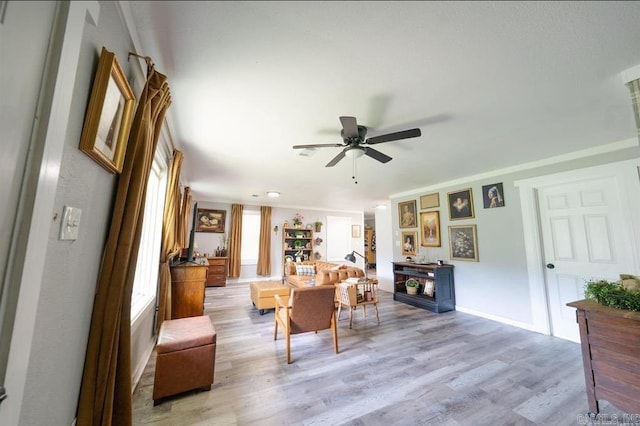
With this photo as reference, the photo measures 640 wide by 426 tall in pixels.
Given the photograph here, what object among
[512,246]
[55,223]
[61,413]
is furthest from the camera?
[512,246]

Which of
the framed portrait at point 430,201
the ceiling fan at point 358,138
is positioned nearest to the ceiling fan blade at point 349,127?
the ceiling fan at point 358,138

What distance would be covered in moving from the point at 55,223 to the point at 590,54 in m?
2.91

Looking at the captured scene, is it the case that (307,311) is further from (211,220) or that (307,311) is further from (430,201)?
(211,220)

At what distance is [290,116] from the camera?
84.2 inches

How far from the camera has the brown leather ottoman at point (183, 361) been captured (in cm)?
177

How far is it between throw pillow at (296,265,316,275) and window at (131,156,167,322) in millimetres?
2631

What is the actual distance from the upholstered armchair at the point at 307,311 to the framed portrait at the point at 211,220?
4.83 metres

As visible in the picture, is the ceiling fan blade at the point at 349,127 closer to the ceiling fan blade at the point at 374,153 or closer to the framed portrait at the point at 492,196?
the ceiling fan blade at the point at 374,153

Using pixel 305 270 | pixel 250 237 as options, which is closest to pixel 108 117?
pixel 305 270

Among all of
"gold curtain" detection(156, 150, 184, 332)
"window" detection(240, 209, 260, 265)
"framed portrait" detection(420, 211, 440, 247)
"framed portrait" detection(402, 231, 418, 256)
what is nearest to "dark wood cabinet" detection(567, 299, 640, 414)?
"framed portrait" detection(420, 211, 440, 247)

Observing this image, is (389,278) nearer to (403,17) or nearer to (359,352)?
(359,352)

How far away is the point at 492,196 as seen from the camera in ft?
12.5

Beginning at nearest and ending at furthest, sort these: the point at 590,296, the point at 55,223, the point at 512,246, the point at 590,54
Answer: the point at 55,223
the point at 590,54
the point at 590,296
the point at 512,246

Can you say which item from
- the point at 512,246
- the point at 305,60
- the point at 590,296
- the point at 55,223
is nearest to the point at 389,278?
the point at 512,246
